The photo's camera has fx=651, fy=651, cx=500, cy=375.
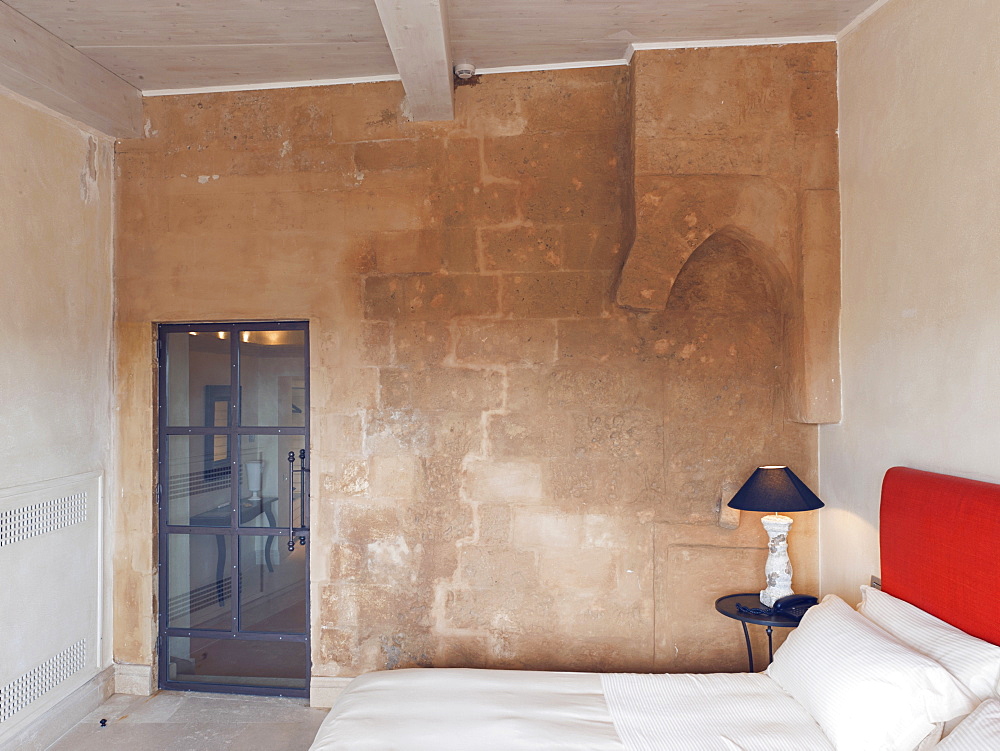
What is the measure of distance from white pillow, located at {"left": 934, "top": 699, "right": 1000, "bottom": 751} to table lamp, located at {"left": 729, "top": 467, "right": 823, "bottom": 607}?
3.89 ft

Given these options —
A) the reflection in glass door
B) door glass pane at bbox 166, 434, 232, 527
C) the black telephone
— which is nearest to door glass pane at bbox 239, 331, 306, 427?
the reflection in glass door

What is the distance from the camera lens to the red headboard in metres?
1.92

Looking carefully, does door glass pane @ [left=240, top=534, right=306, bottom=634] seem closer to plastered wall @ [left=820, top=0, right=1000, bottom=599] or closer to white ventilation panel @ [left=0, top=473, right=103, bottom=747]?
white ventilation panel @ [left=0, top=473, right=103, bottom=747]

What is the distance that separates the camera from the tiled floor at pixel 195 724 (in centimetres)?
301

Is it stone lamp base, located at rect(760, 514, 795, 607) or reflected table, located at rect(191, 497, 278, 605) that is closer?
stone lamp base, located at rect(760, 514, 795, 607)

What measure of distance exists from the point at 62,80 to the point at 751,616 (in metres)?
3.96

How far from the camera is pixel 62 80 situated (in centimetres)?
304

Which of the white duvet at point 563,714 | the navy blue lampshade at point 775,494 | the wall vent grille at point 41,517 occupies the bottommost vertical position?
the white duvet at point 563,714

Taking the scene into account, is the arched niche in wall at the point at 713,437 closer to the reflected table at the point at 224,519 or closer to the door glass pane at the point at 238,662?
the door glass pane at the point at 238,662

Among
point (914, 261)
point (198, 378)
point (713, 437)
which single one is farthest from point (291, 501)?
point (914, 261)

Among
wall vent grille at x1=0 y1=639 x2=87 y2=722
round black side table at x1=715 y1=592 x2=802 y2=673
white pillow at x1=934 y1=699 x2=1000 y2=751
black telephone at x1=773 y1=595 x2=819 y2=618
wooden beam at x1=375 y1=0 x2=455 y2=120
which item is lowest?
wall vent grille at x1=0 y1=639 x2=87 y2=722

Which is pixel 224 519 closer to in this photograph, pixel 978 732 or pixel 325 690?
pixel 325 690

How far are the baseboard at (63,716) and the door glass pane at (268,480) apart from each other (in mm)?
1069

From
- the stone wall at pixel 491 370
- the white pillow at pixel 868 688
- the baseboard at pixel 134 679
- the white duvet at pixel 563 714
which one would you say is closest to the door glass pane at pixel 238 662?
the baseboard at pixel 134 679
